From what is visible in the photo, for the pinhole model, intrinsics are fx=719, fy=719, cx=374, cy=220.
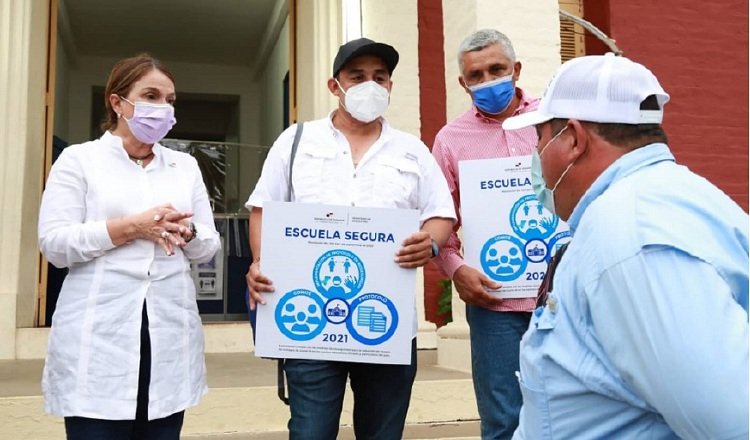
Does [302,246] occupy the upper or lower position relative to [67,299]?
upper

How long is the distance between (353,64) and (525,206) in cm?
82

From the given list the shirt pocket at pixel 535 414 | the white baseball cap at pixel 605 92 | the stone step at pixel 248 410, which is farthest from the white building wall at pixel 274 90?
the shirt pocket at pixel 535 414

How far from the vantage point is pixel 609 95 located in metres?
1.32

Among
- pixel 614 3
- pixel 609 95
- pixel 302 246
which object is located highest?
pixel 614 3

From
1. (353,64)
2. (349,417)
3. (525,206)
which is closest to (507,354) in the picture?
(525,206)

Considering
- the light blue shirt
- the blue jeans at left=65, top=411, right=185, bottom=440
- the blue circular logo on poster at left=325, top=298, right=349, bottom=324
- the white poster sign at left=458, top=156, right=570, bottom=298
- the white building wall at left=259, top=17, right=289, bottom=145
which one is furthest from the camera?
the white building wall at left=259, top=17, right=289, bottom=145

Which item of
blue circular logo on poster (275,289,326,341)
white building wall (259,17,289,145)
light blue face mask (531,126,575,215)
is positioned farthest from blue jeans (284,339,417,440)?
white building wall (259,17,289,145)

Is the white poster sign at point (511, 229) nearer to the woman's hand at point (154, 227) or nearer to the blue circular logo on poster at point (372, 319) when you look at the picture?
the blue circular logo on poster at point (372, 319)

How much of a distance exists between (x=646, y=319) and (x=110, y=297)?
70.4 inches

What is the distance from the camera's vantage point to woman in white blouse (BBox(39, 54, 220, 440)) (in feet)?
7.47

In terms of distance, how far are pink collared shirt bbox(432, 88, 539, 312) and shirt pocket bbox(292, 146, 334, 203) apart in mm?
559

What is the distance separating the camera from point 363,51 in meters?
2.59

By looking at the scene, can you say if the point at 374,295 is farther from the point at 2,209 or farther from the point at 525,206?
the point at 2,209

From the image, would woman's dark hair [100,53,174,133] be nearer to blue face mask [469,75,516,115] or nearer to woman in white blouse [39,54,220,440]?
woman in white blouse [39,54,220,440]
